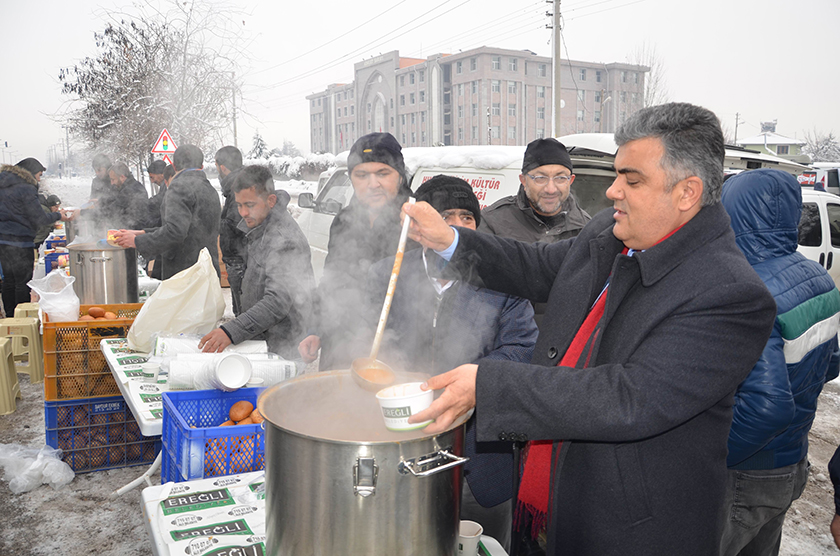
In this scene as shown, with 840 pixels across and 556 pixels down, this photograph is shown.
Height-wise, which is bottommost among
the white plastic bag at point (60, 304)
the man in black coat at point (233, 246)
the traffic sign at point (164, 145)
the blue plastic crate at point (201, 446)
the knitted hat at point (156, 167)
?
the blue plastic crate at point (201, 446)

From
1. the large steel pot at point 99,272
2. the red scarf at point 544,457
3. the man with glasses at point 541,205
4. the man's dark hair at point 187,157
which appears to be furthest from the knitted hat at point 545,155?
the man's dark hair at point 187,157

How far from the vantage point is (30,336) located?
558 cm

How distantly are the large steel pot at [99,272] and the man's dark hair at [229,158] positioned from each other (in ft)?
5.86

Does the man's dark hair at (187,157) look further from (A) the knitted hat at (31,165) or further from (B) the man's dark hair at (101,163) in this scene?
(B) the man's dark hair at (101,163)

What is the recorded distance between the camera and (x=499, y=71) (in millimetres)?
53125

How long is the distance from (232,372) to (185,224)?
294 cm

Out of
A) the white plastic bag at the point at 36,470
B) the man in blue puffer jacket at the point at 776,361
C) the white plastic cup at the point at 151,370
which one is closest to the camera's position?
the man in blue puffer jacket at the point at 776,361

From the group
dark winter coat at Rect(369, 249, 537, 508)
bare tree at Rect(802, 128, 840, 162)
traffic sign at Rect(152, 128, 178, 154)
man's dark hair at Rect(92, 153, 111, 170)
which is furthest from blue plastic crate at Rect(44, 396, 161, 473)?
bare tree at Rect(802, 128, 840, 162)

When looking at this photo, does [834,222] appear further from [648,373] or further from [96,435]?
[96,435]

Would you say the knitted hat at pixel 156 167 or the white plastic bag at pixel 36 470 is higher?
the knitted hat at pixel 156 167

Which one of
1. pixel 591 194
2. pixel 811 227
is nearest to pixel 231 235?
pixel 591 194

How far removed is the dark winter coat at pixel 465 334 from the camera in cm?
205

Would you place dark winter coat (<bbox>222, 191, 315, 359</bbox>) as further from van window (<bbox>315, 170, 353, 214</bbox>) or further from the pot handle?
Result: van window (<bbox>315, 170, 353, 214</bbox>)

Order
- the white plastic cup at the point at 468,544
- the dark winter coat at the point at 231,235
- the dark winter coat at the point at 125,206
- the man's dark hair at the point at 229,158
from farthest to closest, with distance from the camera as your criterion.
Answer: the dark winter coat at the point at 125,206 → the man's dark hair at the point at 229,158 → the dark winter coat at the point at 231,235 → the white plastic cup at the point at 468,544
